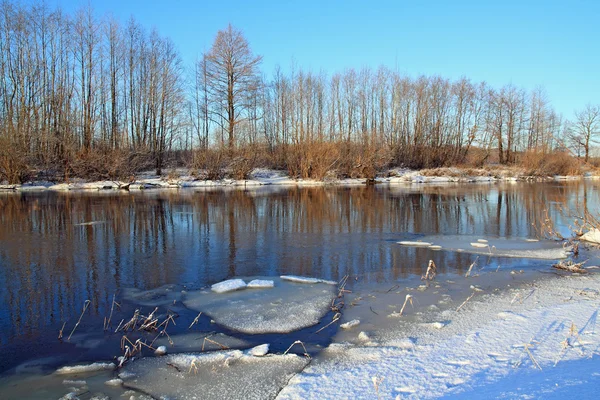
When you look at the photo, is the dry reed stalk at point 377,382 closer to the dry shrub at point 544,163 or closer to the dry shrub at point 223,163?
the dry shrub at point 223,163

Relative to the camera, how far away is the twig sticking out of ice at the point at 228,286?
224 inches

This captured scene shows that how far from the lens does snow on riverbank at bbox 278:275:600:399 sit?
290 cm

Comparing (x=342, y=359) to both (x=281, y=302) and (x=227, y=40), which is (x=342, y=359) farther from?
(x=227, y=40)

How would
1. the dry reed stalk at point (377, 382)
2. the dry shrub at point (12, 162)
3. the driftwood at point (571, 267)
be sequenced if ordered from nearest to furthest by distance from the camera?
the dry reed stalk at point (377, 382) → the driftwood at point (571, 267) → the dry shrub at point (12, 162)

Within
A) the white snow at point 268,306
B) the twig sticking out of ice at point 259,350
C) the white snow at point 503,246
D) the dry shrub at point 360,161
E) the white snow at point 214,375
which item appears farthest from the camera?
the dry shrub at point 360,161

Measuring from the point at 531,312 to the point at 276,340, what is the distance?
2868 millimetres

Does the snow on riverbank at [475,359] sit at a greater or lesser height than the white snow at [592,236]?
lesser

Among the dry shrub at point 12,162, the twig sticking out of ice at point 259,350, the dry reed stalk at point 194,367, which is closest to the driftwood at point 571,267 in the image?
the twig sticking out of ice at point 259,350

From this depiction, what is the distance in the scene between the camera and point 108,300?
5.34 meters

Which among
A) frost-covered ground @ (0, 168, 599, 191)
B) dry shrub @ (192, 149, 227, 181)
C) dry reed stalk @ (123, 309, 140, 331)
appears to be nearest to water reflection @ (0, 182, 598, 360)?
dry reed stalk @ (123, 309, 140, 331)

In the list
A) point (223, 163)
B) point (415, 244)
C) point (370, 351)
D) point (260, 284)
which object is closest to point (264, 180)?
point (223, 163)

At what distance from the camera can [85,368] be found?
3545 millimetres

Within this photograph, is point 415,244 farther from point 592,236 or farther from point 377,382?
point 377,382

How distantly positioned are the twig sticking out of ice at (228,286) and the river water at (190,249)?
38cm
